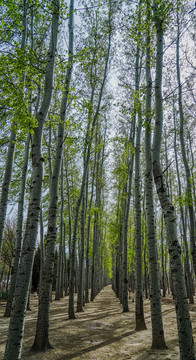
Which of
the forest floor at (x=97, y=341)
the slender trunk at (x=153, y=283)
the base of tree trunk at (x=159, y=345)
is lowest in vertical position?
the forest floor at (x=97, y=341)

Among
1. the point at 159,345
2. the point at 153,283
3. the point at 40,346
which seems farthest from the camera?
the point at 153,283

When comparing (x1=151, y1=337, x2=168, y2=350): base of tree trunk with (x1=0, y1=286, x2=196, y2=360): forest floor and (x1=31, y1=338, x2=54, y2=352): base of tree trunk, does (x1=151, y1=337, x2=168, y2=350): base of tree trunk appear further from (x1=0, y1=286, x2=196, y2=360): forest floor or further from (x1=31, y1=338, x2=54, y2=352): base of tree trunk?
(x1=31, y1=338, x2=54, y2=352): base of tree trunk

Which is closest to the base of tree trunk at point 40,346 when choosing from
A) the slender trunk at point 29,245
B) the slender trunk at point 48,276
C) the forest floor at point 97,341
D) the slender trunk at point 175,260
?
the slender trunk at point 48,276

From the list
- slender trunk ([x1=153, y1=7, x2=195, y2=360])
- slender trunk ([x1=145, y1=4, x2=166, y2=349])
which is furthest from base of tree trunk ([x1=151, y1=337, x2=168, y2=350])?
slender trunk ([x1=153, y1=7, x2=195, y2=360])

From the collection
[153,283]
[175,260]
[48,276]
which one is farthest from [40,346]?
[175,260]

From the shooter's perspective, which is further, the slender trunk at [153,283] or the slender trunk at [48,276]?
the slender trunk at [153,283]

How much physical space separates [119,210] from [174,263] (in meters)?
13.0

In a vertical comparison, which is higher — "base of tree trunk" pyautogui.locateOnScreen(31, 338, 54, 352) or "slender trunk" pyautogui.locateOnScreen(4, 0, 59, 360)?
"slender trunk" pyautogui.locateOnScreen(4, 0, 59, 360)

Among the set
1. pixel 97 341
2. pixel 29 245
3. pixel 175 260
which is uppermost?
pixel 29 245

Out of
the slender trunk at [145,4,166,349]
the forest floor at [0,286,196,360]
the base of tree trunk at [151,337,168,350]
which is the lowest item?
Answer: the forest floor at [0,286,196,360]

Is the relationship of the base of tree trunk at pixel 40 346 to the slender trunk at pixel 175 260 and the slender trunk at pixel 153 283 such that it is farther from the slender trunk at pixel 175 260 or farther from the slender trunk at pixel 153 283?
the slender trunk at pixel 175 260

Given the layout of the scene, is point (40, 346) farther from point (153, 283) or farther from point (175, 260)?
point (175, 260)

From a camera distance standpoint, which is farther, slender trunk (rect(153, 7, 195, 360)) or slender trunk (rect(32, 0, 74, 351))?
slender trunk (rect(32, 0, 74, 351))

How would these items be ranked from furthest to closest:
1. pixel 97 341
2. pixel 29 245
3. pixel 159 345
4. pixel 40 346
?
pixel 97 341
pixel 159 345
pixel 40 346
pixel 29 245
